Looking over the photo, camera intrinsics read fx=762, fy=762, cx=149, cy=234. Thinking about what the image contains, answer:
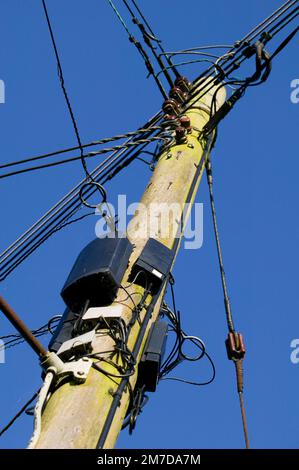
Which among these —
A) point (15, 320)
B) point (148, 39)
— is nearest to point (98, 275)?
point (15, 320)

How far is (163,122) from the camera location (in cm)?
623

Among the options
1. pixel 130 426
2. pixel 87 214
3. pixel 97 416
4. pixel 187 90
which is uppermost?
pixel 187 90

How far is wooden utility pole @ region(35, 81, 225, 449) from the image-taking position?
331 centimetres

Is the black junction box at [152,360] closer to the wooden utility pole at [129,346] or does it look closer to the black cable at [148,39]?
the wooden utility pole at [129,346]

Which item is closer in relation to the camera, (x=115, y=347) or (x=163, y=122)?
(x=115, y=347)

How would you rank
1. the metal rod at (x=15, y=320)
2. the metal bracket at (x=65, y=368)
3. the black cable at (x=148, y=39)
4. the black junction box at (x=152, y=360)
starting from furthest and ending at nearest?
the black cable at (x=148, y=39)
the black junction box at (x=152, y=360)
the metal bracket at (x=65, y=368)
the metal rod at (x=15, y=320)

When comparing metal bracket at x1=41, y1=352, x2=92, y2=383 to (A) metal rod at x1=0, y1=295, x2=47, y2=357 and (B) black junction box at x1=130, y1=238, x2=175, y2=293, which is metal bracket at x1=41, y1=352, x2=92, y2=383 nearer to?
(A) metal rod at x1=0, y1=295, x2=47, y2=357

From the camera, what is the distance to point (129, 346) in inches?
156

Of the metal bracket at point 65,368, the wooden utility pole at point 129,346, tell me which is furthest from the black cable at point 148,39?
the metal bracket at point 65,368

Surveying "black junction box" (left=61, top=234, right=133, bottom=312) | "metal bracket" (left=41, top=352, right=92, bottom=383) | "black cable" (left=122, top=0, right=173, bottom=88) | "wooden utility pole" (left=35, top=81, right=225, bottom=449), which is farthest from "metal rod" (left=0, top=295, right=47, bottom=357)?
"black cable" (left=122, top=0, right=173, bottom=88)

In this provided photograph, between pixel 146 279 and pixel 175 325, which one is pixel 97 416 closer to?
pixel 146 279

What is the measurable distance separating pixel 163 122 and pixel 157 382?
269cm

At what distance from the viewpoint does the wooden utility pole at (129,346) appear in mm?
3314
